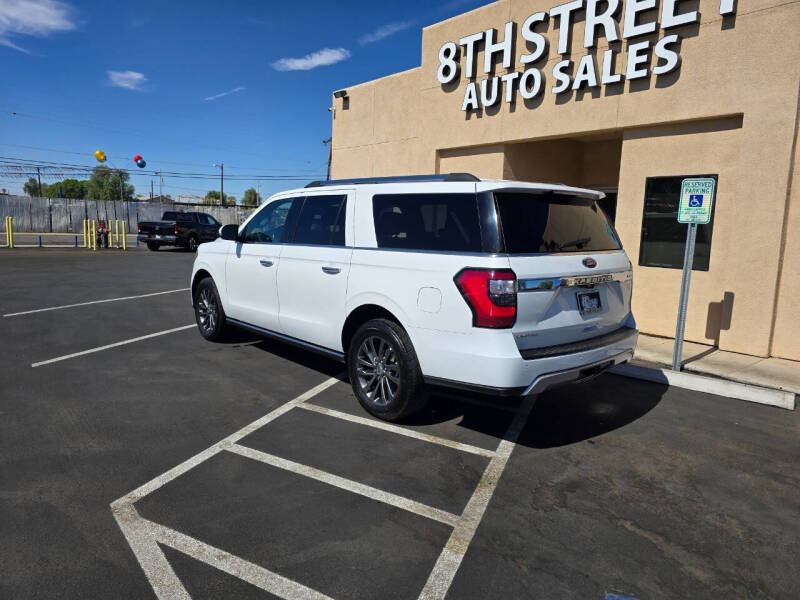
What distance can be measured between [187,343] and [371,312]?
143 inches

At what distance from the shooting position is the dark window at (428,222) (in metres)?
3.88

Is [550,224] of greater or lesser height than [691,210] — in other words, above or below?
below

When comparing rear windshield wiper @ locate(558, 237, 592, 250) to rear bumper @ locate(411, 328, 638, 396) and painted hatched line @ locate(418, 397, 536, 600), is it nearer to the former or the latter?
rear bumper @ locate(411, 328, 638, 396)

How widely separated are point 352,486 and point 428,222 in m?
2.02

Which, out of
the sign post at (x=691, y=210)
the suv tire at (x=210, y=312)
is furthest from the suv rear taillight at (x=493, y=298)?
the suv tire at (x=210, y=312)

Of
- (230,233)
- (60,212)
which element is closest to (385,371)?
(230,233)

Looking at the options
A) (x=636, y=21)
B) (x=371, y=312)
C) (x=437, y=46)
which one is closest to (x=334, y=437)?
(x=371, y=312)

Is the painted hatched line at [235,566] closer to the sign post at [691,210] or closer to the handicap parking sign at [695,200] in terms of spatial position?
the sign post at [691,210]

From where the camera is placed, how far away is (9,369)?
5.74 meters

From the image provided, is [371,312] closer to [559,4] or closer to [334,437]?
[334,437]

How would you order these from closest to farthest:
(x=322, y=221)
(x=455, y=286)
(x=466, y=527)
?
(x=466, y=527) < (x=455, y=286) < (x=322, y=221)

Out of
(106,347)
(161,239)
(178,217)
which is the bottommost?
(106,347)

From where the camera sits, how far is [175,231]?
76.1 feet

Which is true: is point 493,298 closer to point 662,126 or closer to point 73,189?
point 662,126
